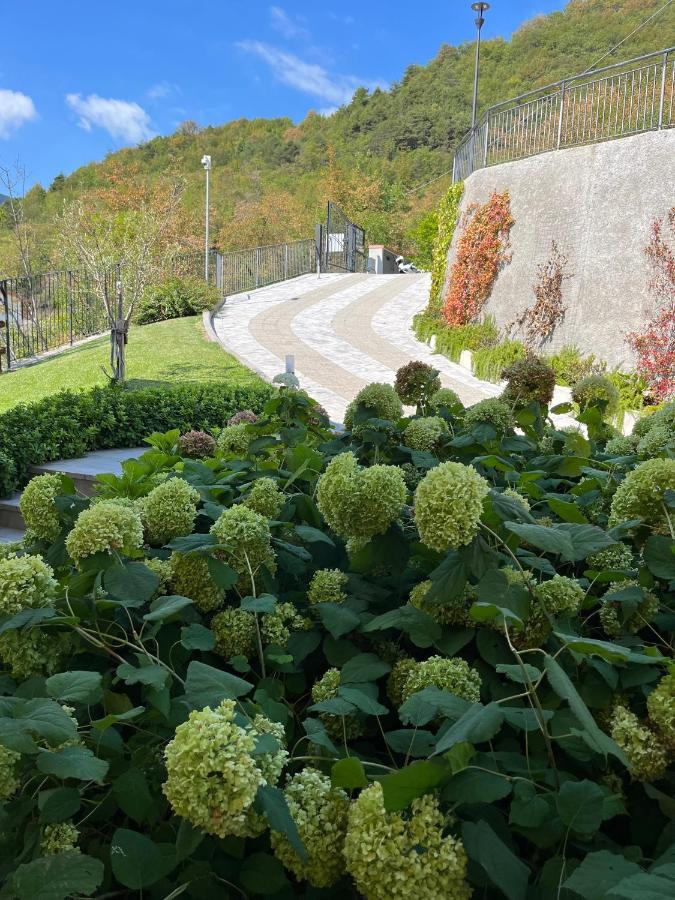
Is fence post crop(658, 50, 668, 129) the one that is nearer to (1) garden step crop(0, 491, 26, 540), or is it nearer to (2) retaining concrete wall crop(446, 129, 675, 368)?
(2) retaining concrete wall crop(446, 129, 675, 368)

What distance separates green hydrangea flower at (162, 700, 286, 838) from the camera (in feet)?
2.21

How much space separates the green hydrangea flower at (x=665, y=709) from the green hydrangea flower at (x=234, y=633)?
56cm

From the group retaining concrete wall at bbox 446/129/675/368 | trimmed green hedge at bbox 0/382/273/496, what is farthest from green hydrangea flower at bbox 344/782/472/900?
retaining concrete wall at bbox 446/129/675/368

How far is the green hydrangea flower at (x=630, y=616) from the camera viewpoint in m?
1.01

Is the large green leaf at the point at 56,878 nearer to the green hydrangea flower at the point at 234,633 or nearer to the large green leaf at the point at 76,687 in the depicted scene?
the large green leaf at the point at 76,687

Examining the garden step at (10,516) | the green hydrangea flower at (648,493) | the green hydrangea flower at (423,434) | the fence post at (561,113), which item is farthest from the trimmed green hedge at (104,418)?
the fence post at (561,113)

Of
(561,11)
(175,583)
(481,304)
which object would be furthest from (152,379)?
(561,11)

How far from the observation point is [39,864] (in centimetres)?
70

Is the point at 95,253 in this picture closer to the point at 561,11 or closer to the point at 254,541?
the point at 254,541

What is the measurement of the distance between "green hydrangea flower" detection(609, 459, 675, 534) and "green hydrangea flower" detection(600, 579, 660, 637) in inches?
4.5

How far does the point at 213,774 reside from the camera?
0.69 metres

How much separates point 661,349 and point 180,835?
11.0m

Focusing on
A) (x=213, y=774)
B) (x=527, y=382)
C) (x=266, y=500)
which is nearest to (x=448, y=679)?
(x=213, y=774)

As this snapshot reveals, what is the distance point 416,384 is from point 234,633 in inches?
48.6
